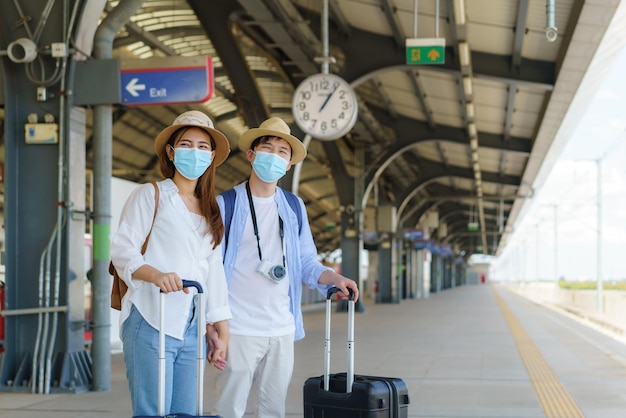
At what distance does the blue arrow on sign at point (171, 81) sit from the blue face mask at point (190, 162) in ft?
14.5

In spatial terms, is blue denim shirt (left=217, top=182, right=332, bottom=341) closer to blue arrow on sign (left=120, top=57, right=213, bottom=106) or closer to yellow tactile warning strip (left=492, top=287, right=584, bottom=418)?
blue arrow on sign (left=120, top=57, right=213, bottom=106)

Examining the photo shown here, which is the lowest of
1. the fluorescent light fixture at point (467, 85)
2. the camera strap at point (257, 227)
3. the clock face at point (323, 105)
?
the camera strap at point (257, 227)

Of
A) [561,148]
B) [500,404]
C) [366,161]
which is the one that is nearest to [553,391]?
[500,404]

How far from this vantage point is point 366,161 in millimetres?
29516

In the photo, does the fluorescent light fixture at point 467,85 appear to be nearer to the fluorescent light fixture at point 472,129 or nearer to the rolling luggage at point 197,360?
the fluorescent light fixture at point 472,129

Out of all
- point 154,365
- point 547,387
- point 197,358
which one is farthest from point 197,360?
point 547,387

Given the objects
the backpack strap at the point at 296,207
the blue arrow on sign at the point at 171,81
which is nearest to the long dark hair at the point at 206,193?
the backpack strap at the point at 296,207

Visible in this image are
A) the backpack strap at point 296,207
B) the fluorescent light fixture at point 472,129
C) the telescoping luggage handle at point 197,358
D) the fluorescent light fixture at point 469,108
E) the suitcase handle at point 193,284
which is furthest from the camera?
→ the fluorescent light fixture at point 472,129

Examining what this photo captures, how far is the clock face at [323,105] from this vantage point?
13.9 meters

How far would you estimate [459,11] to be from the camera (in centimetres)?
1304

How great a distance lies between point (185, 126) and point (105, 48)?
17.9 ft

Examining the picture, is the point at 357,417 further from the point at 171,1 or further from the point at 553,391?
the point at 171,1

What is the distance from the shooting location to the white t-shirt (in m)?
4.04

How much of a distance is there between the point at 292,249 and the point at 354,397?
804mm
